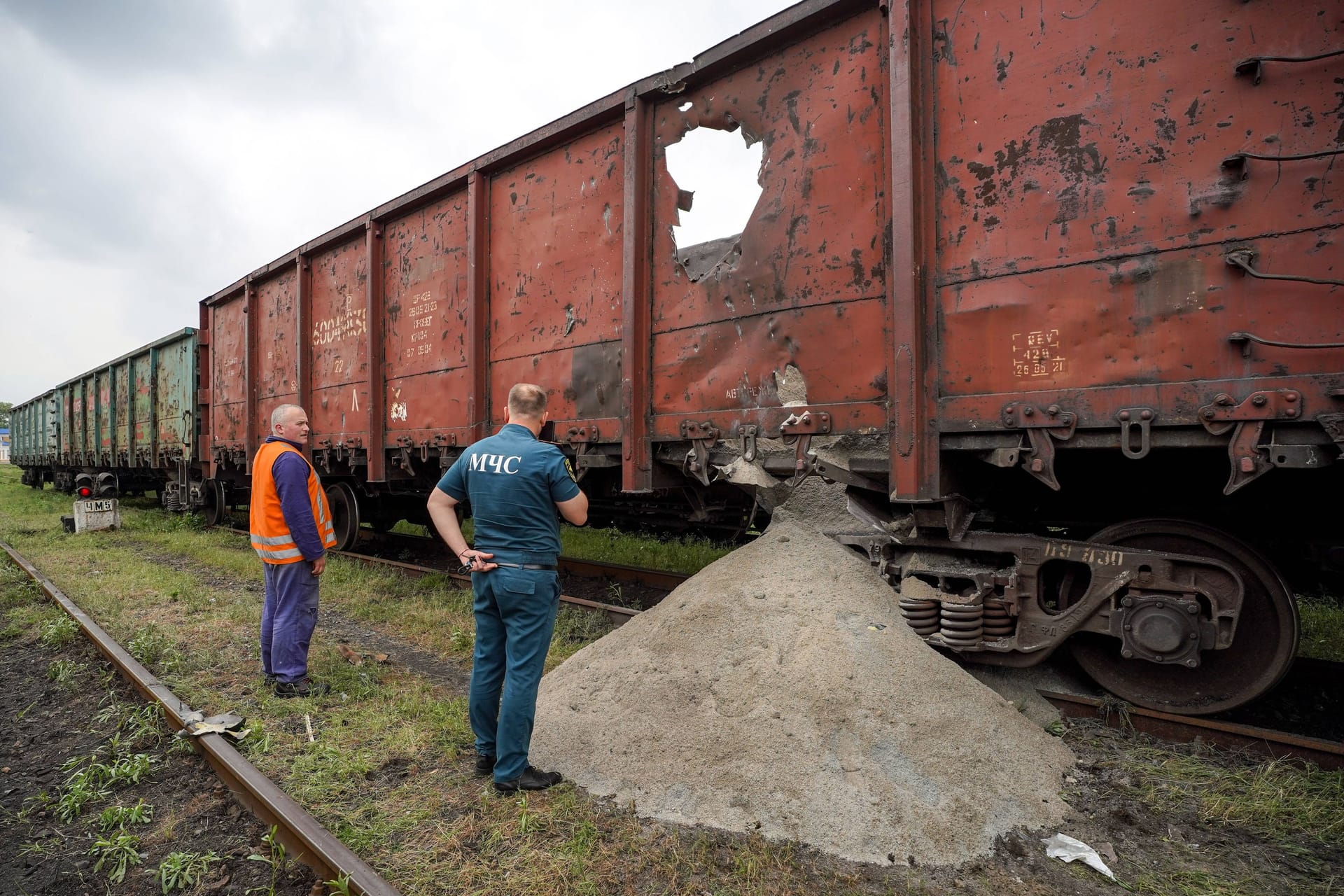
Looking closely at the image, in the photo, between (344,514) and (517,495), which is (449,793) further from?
(344,514)

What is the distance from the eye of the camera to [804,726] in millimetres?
3164

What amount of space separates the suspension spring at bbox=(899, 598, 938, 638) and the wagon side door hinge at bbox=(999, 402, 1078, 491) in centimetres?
91

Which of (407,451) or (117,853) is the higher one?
(407,451)

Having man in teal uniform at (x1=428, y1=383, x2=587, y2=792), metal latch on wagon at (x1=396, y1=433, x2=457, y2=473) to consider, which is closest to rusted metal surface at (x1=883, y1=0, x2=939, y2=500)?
man in teal uniform at (x1=428, y1=383, x2=587, y2=792)

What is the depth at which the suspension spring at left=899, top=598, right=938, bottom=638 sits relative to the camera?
3.81 m

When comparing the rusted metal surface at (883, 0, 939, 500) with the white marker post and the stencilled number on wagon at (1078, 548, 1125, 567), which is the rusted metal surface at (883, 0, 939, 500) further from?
the white marker post

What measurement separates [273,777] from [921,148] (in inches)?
171

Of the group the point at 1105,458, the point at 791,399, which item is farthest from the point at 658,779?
the point at 1105,458

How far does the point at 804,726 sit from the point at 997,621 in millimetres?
1284

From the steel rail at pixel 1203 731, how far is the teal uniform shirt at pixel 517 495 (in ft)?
9.11

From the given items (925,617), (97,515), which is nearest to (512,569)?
(925,617)

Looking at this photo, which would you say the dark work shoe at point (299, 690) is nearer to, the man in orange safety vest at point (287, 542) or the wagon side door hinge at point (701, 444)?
the man in orange safety vest at point (287, 542)

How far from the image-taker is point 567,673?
159 inches

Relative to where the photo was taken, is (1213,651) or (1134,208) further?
(1213,651)
